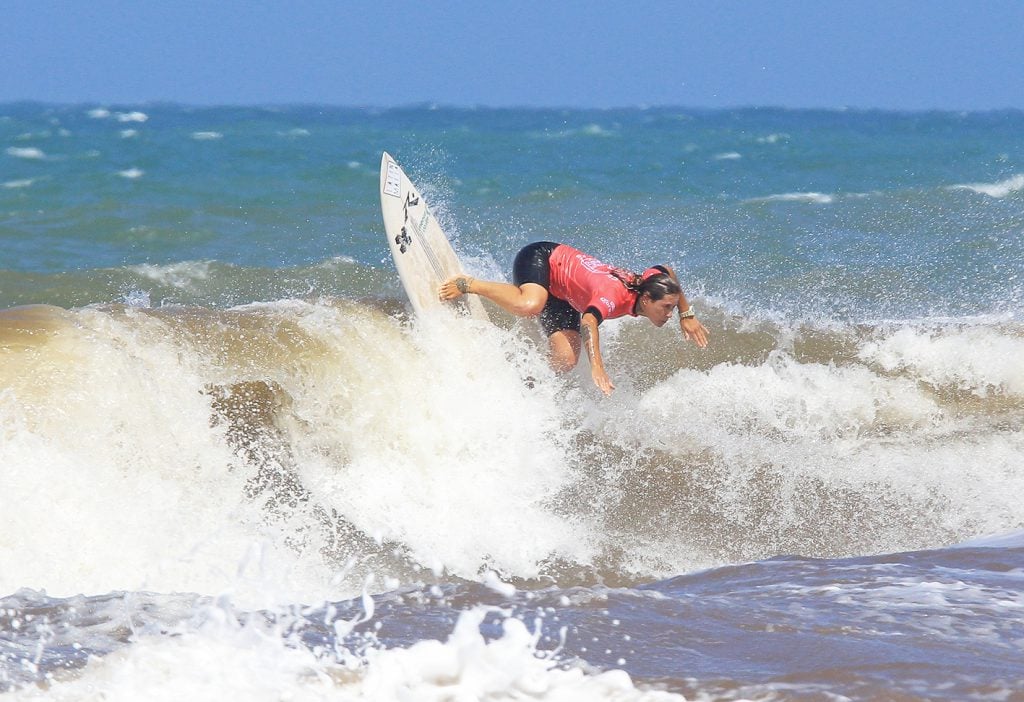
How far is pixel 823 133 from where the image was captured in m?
33.9

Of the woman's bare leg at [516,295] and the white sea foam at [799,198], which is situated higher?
the white sea foam at [799,198]

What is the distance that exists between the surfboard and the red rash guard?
2.25 ft

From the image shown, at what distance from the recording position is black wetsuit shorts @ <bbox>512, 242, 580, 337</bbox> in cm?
655

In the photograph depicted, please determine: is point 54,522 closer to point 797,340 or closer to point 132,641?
point 132,641

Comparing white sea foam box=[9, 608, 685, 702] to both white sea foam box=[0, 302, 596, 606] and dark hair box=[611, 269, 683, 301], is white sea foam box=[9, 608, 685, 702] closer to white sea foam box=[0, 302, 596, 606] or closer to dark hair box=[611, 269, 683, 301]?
white sea foam box=[0, 302, 596, 606]

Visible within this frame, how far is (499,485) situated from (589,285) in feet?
4.08

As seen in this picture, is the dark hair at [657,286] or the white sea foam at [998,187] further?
the white sea foam at [998,187]

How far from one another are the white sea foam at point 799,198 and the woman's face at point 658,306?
13.3 m

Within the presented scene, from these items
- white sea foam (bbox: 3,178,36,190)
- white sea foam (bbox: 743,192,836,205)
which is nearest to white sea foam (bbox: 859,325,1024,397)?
white sea foam (bbox: 743,192,836,205)

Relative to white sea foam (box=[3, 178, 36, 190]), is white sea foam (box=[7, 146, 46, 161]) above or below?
above

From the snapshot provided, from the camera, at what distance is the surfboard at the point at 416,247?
671 cm

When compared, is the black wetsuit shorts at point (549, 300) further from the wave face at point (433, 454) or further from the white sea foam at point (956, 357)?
the white sea foam at point (956, 357)

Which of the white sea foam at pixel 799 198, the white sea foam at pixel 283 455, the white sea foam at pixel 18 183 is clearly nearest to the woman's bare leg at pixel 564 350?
the white sea foam at pixel 283 455

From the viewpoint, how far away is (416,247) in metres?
6.94
